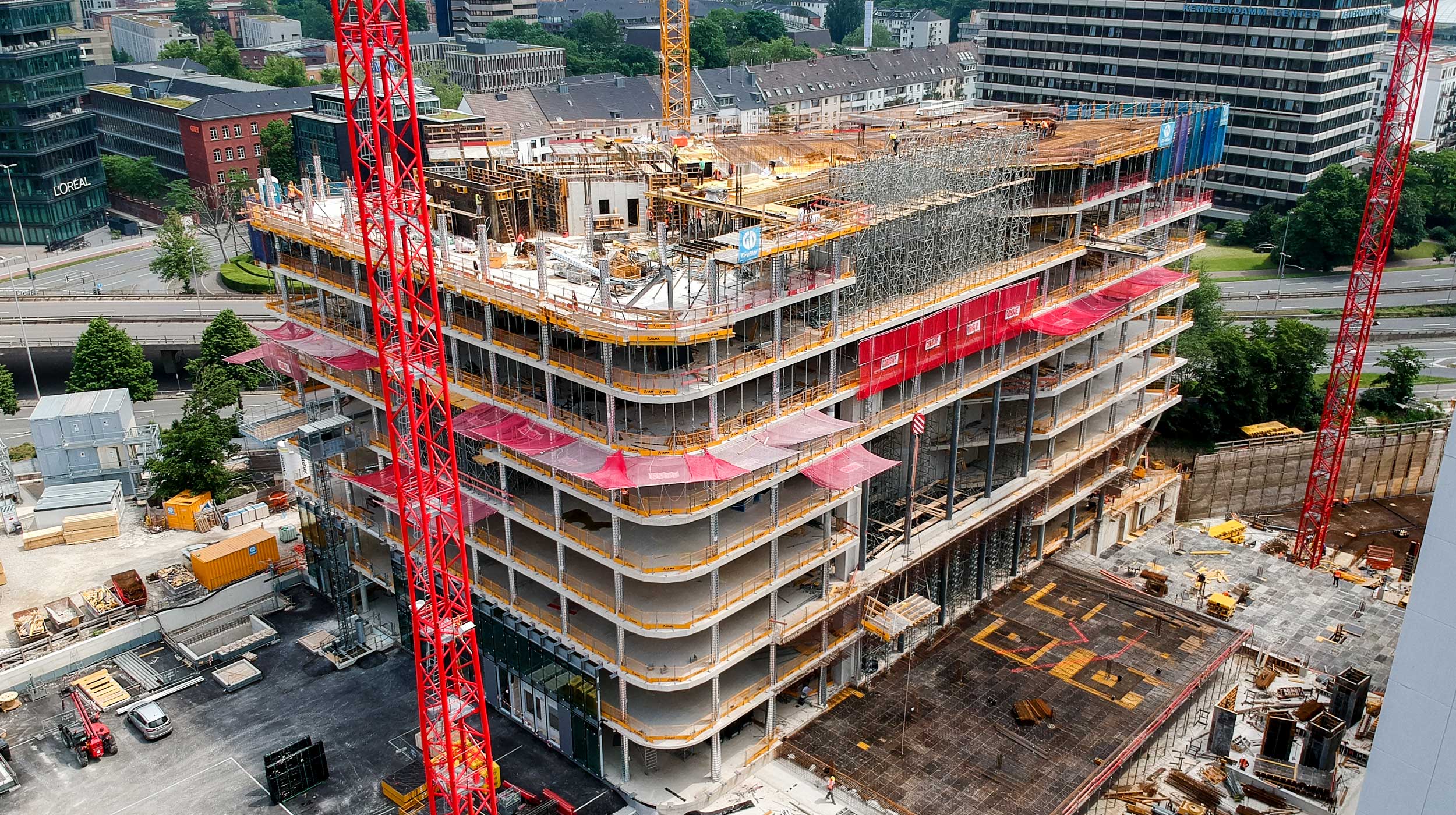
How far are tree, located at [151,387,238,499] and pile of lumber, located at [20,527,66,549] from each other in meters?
7.37

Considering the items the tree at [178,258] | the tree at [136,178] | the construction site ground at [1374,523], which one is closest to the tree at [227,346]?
the tree at [178,258]

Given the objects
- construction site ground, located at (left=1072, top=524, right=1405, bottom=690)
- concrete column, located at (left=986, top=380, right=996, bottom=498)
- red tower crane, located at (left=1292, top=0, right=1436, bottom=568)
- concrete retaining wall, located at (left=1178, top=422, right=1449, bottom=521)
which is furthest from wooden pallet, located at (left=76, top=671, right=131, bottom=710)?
red tower crane, located at (left=1292, top=0, right=1436, bottom=568)

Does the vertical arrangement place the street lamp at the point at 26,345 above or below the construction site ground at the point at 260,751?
above

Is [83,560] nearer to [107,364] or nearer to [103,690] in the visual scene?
[103,690]

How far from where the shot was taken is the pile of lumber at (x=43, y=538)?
275ft

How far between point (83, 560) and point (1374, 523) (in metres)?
103

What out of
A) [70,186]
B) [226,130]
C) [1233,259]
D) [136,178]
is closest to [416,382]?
[1233,259]

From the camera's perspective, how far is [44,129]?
550 ft

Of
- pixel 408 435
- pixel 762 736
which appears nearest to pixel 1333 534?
pixel 762 736

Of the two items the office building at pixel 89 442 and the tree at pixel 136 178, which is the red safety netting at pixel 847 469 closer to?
the office building at pixel 89 442

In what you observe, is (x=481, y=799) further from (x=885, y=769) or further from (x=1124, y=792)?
(x=1124, y=792)

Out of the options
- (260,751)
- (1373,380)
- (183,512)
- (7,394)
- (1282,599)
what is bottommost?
(1282,599)

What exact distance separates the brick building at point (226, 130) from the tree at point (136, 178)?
5006mm

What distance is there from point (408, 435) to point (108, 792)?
2598 cm
